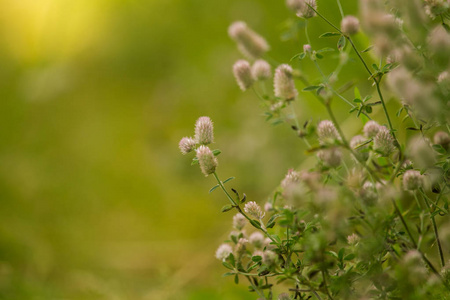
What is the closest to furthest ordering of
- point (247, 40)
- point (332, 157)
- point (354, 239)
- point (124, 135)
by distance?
point (332, 157)
point (354, 239)
point (247, 40)
point (124, 135)

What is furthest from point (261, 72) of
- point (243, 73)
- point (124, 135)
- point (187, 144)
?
point (124, 135)

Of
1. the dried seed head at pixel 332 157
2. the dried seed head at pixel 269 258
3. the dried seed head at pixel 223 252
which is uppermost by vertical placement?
the dried seed head at pixel 223 252

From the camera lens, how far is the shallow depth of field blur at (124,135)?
1.31 meters

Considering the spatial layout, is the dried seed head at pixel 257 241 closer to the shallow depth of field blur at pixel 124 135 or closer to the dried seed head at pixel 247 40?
the dried seed head at pixel 247 40


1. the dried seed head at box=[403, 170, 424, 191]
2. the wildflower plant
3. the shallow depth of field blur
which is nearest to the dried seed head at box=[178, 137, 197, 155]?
the wildflower plant

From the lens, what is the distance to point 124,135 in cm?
161

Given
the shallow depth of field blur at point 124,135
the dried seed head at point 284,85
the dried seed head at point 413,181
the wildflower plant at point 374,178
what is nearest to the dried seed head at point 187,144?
the wildflower plant at point 374,178

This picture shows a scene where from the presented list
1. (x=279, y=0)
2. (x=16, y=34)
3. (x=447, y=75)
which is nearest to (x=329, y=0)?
(x=279, y=0)

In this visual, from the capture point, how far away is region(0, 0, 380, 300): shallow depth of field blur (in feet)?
4.31

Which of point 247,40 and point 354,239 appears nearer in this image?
point 354,239

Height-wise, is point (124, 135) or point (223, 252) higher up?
point (124, 135)

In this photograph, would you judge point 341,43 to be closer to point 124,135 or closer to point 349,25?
point 349,25

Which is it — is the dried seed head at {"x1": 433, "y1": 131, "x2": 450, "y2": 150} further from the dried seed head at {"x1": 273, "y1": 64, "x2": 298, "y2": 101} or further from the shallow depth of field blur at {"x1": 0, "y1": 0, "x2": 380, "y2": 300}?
the shallow depth of field blur at {"x1": 0, "y1": 0, "x2": 380, "y2": 300}

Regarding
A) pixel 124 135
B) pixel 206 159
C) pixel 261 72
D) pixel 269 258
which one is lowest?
pixel 269 258
